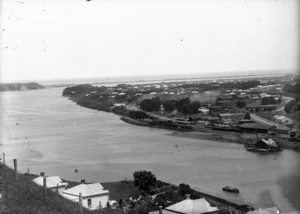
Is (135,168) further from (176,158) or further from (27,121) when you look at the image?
(27,121)

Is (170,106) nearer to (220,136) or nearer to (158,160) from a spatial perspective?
(220,136)

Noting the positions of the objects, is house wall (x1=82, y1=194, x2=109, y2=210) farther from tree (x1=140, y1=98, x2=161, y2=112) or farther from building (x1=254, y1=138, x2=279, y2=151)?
tree (x1=140, y1=98, x2=161, y2=112)

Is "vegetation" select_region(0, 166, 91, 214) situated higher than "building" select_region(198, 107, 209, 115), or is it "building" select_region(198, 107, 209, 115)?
"vegetation" select_region(0, 166, 91, 214)

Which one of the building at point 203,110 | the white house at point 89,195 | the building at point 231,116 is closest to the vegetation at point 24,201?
the white house at point 89,195

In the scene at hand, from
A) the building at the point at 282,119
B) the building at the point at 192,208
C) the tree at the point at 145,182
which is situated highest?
the building at the point at 192,208

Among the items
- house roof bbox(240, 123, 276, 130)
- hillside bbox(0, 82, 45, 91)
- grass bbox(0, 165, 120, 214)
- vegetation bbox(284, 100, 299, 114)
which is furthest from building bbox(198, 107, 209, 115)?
hillside bbox(0, 82, 45, 91)

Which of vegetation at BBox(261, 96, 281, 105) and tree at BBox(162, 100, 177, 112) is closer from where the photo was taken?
vegetation at BBox(261, 96, 281, 105)

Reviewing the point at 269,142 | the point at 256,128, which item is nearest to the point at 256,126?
the point at 256,128

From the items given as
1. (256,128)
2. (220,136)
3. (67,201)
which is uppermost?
(67,201)

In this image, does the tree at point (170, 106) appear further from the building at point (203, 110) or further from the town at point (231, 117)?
the building at point (203, 110)
